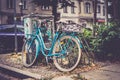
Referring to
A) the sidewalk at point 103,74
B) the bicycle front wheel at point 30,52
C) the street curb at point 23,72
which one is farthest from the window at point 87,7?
the sidewalk at point 103,74

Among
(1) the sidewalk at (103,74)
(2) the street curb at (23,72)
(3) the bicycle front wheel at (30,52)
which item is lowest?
(2) the street curb at (23,72)

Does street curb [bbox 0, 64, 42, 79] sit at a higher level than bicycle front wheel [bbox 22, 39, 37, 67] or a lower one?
lower

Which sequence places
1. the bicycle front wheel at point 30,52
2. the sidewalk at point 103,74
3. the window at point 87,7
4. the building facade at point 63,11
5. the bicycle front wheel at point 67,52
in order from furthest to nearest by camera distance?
the window at point 87,7, the building facade at point 63,11, the bicycle front wheel at point 30,52, the bicycle front wheel at point 67,52, the sidewalk at point 103,74

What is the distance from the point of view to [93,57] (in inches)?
307

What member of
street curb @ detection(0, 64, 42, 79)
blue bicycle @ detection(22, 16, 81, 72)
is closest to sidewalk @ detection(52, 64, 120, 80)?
blue bicycle @ detection(22, 16, 81, 72)

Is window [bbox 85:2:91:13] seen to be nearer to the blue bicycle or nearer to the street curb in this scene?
the blue bicycle

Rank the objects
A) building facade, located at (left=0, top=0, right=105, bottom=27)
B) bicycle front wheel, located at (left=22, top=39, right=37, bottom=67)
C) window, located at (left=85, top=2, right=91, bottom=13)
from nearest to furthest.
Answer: bicycle front wheel, located at (left=22, top=39, right=37, bottom=67), building facade, located at (left=0, top=0, right=105, bottom=27), window, located at (left=85, top=2, right=91, bottom=13)

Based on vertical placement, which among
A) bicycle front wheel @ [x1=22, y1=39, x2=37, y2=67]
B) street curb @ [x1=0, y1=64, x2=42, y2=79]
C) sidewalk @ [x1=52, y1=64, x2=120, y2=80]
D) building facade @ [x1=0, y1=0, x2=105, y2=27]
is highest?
building facade @ [x1=0, y1=0, x2=105, y2=27]

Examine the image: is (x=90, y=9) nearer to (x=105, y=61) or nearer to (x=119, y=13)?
(x=119, y=13)

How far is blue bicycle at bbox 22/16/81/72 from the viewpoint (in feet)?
21.6

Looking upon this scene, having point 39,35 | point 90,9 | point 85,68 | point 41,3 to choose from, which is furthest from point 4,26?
Result: point 90,9

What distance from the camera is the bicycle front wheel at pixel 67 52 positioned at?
657cm

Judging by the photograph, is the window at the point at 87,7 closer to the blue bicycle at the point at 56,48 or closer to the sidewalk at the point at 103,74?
the blue bicycle at the point at 56,48

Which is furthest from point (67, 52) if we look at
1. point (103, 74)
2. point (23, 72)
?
point (23, 72)
